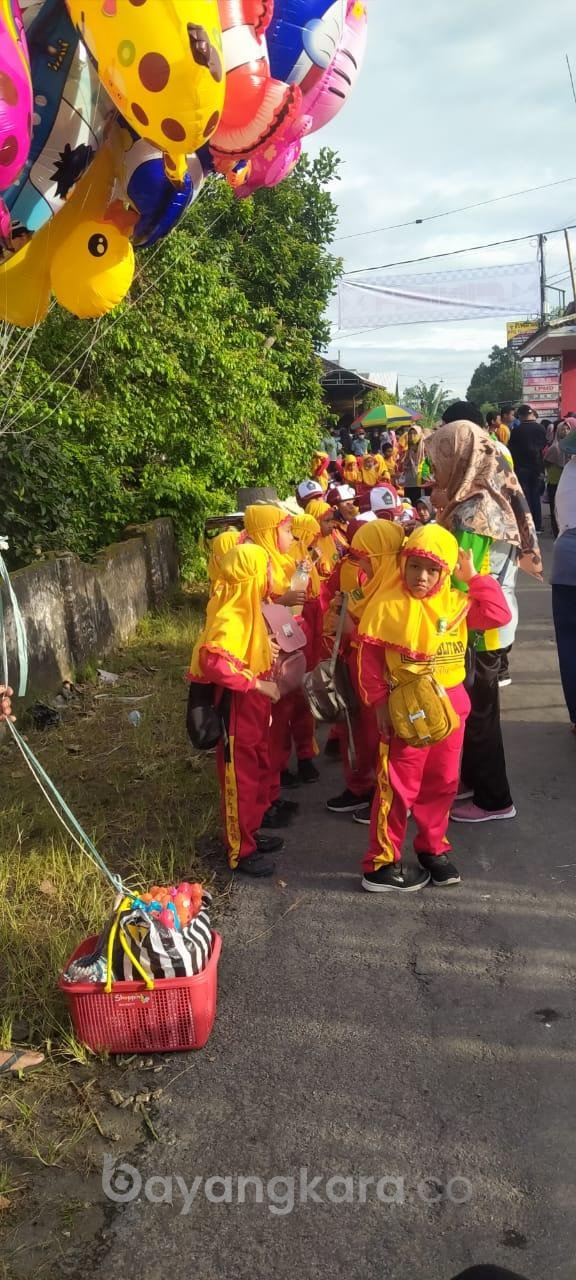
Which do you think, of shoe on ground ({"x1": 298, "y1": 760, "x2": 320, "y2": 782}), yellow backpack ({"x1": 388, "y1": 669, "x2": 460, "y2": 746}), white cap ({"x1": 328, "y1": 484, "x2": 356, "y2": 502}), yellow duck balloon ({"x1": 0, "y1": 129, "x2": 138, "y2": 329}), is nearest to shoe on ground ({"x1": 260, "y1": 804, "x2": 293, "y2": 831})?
shoe on ground ({"x1": 298, "y1": 760, "x2": 320, "y2": 782})

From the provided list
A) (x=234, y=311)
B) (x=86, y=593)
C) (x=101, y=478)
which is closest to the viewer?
(x=86, y=593)

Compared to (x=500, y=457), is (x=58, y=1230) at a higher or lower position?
lower

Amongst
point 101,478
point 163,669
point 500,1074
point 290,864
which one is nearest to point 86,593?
point 163,669

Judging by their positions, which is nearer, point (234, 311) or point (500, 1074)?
point (500, 1074)

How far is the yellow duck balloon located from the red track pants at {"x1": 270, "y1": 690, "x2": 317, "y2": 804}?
1999 mm

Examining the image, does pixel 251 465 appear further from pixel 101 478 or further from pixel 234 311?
pixel 101 478

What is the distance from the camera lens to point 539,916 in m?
3.39

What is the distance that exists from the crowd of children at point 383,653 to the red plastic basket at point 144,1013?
3.75 feet

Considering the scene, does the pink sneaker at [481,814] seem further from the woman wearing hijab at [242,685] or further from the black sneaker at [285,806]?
the woman wearing hijab at [242,685]

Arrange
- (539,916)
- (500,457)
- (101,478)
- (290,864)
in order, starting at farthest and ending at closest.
→ 1. (101,478)
2. (500,457)
3. (290,864)
4. (539,916)

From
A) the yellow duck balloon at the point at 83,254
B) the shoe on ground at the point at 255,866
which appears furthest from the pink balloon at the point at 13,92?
the shoe on ground at the point at 255,866

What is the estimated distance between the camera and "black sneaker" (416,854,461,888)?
144 inches

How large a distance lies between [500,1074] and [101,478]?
6.97 m

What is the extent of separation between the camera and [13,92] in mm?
2564
